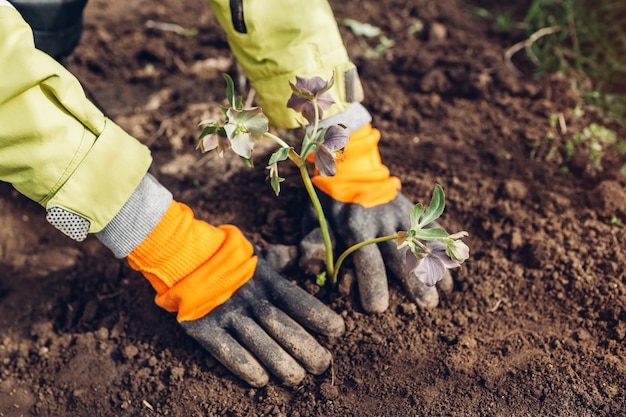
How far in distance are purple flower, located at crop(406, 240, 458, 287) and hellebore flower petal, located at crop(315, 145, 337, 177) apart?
276 millimetres

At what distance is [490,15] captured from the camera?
2922mm

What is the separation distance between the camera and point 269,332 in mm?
1732

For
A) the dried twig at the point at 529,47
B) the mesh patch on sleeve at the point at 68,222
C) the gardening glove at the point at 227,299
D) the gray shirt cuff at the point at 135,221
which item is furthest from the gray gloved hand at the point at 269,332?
the dried twig at the point at 529,47

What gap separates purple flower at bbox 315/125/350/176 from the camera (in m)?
1.47

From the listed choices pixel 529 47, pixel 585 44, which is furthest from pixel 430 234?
pixel 585 44

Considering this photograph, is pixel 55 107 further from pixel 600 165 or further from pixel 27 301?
pixel 600 165

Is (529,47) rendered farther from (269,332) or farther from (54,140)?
(54,140)

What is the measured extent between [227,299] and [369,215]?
507 millimetres

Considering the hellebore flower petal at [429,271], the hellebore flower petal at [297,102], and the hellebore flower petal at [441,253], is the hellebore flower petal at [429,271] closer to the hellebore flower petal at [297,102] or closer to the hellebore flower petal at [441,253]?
the hellebore flower petal at [441,253]

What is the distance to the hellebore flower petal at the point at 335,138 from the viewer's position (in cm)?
147

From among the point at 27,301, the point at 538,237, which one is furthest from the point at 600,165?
the point at 27,301

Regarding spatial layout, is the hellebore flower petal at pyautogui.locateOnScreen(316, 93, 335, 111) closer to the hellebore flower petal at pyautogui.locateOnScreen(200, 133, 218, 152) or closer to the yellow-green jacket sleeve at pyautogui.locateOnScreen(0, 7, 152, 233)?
the hellebore flower petal at pyautogui.locateOnScreen(200, 133, 218, 152)

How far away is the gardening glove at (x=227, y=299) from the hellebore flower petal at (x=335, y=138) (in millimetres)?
504

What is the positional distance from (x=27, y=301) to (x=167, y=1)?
6.21 feet
